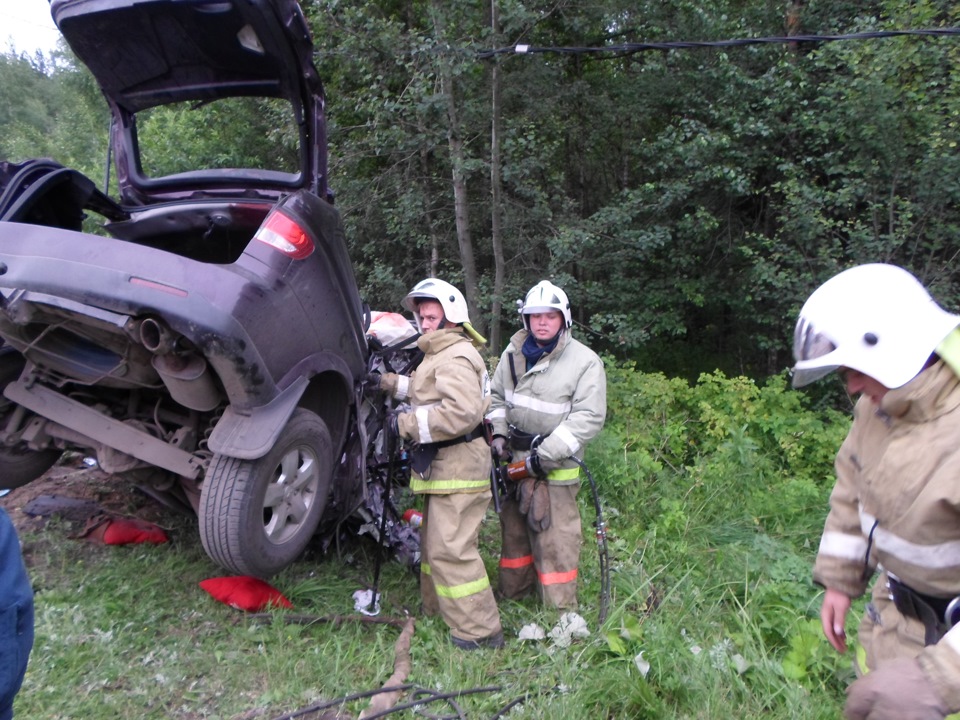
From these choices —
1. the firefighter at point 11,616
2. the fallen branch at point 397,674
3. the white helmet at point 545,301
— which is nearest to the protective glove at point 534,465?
the white helmet at point 545,301

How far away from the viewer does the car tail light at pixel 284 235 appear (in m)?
3.10

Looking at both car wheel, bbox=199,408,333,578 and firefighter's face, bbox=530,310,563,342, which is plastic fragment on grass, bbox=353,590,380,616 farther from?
firefighter's face, bbox=530,310,563,342

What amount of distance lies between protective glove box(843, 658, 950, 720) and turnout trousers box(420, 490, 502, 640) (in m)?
2.18

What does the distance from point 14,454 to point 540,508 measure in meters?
2.58

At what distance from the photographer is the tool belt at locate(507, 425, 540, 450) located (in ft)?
13.6

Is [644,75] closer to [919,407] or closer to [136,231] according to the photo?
[136,231]

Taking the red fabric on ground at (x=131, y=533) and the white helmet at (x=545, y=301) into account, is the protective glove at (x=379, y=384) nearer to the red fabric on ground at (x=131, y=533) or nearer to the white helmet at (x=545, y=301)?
the white helmet at (x=545, y=301)

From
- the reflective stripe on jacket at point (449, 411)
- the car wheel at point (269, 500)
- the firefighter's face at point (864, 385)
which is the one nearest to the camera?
the firefighter's face at point (864, 385)

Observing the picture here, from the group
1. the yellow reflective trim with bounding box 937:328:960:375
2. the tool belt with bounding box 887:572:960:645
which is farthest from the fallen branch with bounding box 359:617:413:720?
the yellow reflective trim with bounding box 937:328:960:375

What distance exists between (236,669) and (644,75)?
30.8 feet

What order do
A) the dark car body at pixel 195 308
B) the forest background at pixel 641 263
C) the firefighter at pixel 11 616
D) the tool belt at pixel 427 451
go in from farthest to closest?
the tool belt at pixel 427 451
the forest background at pixel 641 263
the dark car body at pixel 195 308
the firefighter at pixel 11 616

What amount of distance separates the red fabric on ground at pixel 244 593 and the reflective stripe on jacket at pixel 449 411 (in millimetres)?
904

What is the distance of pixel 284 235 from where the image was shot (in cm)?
314

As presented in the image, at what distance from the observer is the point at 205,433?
10.6 ft
